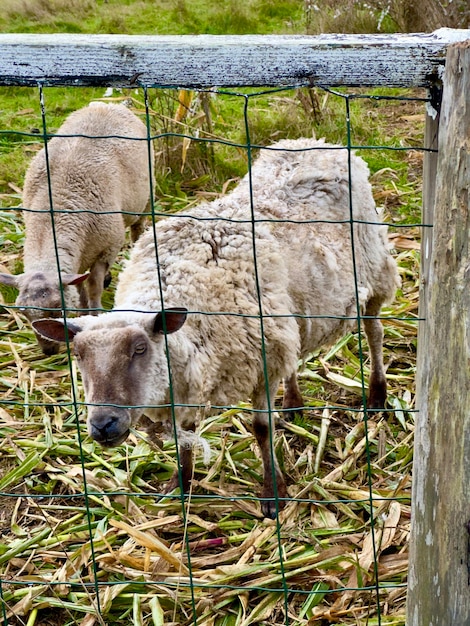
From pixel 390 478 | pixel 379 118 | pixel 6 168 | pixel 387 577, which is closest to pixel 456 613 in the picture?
pixel 387 577

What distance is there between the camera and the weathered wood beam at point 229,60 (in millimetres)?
1826

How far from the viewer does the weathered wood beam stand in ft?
5.99

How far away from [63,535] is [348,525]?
1.29 meters

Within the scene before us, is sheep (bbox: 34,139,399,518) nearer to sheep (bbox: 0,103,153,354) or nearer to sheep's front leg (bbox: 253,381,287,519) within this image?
sheep's front leg (bbox: 253,381,287,519)

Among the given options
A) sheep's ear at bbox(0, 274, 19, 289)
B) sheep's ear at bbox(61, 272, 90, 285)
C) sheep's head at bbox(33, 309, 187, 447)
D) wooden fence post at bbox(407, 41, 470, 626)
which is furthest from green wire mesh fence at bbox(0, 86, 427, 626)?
sheep's ear at bbox(61, 272, 90, 285)

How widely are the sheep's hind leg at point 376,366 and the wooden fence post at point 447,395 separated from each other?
247 cm

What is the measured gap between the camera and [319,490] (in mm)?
3684

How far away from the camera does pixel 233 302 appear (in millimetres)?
3451

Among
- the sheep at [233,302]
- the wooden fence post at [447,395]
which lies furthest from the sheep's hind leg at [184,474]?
the wooden fence post at [447,395]

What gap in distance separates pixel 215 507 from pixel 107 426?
922 mm

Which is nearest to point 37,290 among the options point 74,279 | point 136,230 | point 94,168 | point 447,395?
point 74,279

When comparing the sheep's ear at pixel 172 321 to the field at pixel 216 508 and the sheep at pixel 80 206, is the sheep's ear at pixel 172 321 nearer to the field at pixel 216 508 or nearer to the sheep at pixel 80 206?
the field at pixel 216 508

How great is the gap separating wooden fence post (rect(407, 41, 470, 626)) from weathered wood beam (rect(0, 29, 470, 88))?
15 centimetres

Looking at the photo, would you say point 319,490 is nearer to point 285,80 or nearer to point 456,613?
point 456,613
